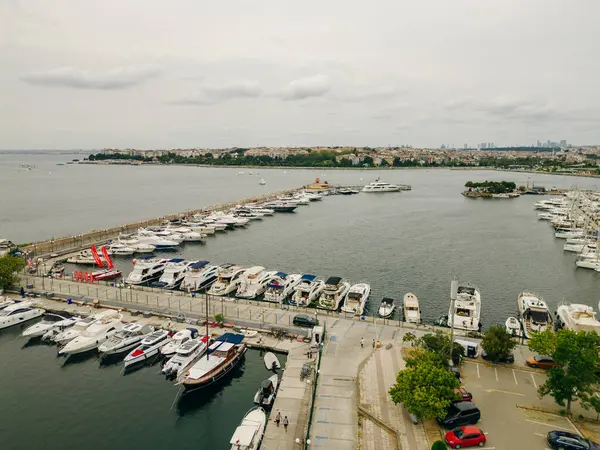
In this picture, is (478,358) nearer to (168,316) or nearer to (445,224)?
(168,316)

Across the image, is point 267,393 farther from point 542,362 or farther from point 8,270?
point 8,270

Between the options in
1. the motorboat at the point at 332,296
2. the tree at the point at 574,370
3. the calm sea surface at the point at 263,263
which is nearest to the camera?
the tree at the point at 574,370

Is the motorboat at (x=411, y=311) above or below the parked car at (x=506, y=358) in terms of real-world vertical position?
below

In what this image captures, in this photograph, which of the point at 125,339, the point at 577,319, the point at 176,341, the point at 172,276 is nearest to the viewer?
the point at 176,341

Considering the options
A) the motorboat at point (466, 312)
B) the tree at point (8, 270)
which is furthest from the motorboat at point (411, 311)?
the tree at point (8, 270)

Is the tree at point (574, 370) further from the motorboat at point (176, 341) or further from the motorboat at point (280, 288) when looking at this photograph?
the motorboat at point (280, 288)

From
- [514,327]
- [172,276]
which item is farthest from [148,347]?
[514,327]

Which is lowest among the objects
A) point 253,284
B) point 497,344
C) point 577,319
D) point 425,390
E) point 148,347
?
point 148,347
